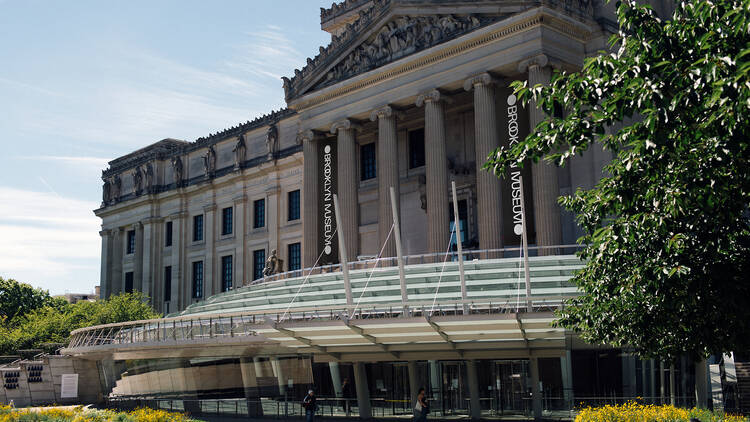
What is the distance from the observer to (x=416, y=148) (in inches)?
2359

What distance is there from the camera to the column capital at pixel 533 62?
4678 cm

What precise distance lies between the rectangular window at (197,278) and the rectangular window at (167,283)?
3.58m

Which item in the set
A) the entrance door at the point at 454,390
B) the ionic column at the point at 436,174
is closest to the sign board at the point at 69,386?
the ionic column at the point at 436,174


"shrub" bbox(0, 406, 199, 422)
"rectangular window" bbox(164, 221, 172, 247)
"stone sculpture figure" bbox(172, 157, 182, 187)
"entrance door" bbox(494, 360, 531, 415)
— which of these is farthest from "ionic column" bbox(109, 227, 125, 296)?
"shrub" bbox(0, 406, 199, 422)

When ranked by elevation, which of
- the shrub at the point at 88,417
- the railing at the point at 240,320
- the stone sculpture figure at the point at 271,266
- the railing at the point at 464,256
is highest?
the stone sculpture figure at the point at 271,266

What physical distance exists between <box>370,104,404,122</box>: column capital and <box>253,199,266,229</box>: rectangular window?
25293 mm

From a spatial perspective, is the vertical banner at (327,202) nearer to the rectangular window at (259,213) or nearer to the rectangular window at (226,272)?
the rectangular window at (259,213)

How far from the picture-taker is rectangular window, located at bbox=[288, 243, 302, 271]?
73750 mm

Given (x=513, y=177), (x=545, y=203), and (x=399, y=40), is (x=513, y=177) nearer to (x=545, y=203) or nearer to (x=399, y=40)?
(x=545, y=203)

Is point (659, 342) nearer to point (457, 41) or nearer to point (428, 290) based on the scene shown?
point (428, 290)

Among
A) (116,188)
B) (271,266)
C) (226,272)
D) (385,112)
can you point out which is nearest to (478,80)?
(385,112)

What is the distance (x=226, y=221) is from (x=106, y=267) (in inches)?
749

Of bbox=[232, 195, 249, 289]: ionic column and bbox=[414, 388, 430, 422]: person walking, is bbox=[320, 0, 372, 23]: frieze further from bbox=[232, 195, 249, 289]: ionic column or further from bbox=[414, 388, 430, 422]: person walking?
bbox=[414, 388, 430, 422]: person walking

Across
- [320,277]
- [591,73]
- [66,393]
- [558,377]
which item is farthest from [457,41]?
[591,73]
